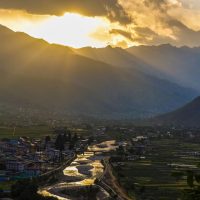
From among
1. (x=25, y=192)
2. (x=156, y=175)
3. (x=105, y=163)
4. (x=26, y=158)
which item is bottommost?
(x=25, y=192)

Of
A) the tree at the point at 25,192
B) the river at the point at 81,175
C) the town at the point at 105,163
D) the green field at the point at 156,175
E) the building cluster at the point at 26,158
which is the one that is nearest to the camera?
the tree at the point at 25,192

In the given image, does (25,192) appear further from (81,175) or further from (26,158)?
(26,158)

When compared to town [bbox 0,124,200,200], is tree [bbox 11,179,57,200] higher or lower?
lower

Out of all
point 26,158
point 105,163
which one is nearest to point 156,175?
point 105,163

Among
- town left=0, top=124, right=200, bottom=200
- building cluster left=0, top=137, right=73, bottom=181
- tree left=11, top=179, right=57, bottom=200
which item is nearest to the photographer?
tree left=11, top=179, right=57, bottom=200

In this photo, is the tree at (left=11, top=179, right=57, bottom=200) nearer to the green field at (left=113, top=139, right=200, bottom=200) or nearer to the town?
the town

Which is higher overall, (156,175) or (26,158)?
(26,158)

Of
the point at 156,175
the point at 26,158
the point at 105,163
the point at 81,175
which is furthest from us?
the point at 105,163

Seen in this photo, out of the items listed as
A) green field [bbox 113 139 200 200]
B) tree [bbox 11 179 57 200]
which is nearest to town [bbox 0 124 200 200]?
green field [bbox 113 139 200 200]

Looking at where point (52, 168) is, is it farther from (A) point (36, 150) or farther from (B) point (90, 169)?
(A) point (36, 150)

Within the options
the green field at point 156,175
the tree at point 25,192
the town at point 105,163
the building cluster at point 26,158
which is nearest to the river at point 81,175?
the town at point 105,163

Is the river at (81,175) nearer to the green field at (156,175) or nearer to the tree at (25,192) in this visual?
the green field at (156,175)

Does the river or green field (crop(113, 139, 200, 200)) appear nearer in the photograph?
the river
